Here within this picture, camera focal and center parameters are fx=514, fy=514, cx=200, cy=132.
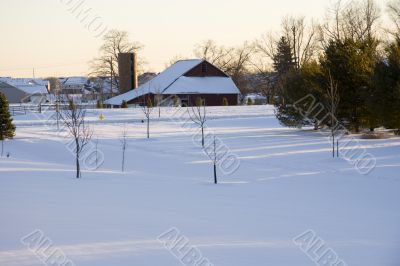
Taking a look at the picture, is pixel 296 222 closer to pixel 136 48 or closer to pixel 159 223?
pixel 159 223

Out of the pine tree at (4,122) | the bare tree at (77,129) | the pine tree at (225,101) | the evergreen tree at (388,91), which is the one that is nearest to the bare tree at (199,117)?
the bare tree at (77,129)

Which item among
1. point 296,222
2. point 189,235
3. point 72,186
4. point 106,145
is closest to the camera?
point 189,235

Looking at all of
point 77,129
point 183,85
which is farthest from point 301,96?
point 183,85

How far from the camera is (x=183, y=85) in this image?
56625mm

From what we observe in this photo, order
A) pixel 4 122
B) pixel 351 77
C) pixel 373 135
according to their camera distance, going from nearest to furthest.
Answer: pixel 4 122, pixel 373 135, pixel 351 77

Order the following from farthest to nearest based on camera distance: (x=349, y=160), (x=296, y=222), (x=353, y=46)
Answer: (x=353, y=46)
(x=349, y=160)
(x=296, y=222)

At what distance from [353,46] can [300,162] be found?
1204 cm

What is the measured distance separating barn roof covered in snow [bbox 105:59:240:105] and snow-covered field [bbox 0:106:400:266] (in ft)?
106

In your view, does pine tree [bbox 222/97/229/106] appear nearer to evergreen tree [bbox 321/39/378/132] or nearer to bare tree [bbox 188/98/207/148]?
bare tree [bbox 188/98/207/148]

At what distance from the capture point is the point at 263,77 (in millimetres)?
76312

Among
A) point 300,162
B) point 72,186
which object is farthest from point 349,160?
point 72,186

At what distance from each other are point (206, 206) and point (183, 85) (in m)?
45.5

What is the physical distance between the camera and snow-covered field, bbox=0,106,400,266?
783 cm

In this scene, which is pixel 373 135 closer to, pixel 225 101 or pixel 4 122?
pixel 4 122
